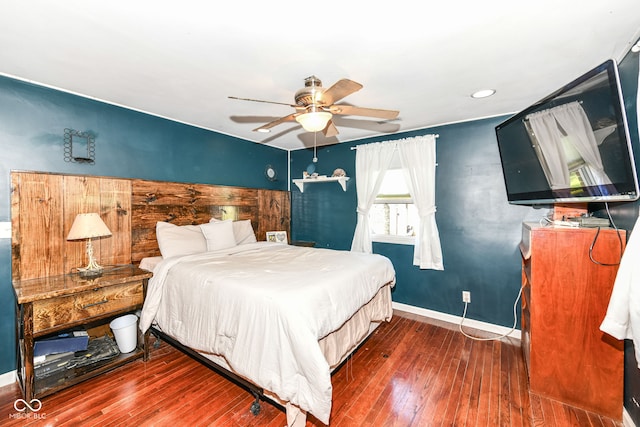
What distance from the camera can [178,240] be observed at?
289cm

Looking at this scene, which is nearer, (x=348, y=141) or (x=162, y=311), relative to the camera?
(x=162, y=311)

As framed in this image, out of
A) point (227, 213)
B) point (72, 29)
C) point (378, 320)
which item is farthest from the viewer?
point (227, 213)

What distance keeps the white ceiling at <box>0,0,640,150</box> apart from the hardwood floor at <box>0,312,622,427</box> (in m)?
2.41

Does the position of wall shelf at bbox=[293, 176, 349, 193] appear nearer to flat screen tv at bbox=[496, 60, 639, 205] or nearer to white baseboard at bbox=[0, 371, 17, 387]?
flat screen tv at bbox=[496, 60, 639, 205]

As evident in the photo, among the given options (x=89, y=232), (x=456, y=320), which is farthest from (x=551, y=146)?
(x=89, y=232)

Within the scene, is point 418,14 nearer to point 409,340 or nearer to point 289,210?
point 409,340

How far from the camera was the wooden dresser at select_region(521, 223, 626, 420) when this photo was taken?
1758 millimetres

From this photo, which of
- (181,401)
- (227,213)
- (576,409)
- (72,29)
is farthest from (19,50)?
(576,409)

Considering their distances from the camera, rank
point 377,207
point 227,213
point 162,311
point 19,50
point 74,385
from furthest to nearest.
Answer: point 377,207 < point 227,213 < point 162,311 < point 74,385 < point 19,50

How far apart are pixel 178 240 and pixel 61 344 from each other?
3.90 ft

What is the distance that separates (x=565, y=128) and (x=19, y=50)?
3653 millimetres

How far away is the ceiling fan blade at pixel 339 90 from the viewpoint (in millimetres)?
1557

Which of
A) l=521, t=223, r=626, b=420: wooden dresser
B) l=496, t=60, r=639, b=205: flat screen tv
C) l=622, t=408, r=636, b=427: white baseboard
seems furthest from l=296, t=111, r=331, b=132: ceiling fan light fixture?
l=622, t=408, r=636, b=427: white baseboard

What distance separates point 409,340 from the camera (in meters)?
2.84
